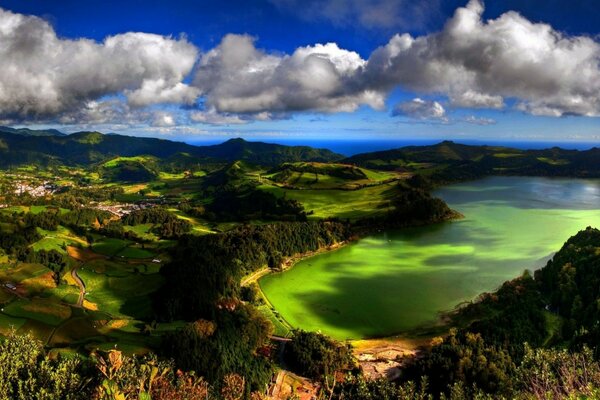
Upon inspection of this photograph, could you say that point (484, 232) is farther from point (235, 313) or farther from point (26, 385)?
point (26, 385)

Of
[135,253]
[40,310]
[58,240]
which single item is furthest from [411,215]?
[40,310]

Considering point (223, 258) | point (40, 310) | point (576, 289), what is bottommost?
point (40, 310)

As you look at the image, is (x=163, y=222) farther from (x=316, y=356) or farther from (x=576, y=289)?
(x=576, y=289)

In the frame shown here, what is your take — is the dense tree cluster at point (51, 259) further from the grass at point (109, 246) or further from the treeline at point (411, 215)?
the treeline at point (411, 215)

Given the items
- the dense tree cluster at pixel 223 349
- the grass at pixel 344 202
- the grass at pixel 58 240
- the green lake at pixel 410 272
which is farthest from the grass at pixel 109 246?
the grass at pixel 344 202

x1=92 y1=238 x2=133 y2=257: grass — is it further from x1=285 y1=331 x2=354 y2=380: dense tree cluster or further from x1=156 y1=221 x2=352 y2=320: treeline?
x1=285 y1=331 x2=354 y2=380: dense tree cluster

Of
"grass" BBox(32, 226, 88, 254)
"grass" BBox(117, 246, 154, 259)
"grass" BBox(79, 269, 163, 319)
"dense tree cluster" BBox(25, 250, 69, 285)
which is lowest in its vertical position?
"grass" BBox(79, 269, 163, 319)

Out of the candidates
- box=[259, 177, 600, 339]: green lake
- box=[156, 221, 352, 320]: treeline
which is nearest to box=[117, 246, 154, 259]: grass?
box=[156, 221, 352, 320]: treeline

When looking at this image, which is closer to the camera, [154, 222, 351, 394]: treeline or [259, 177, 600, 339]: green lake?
[154, 222, 351, 394]: treeline
